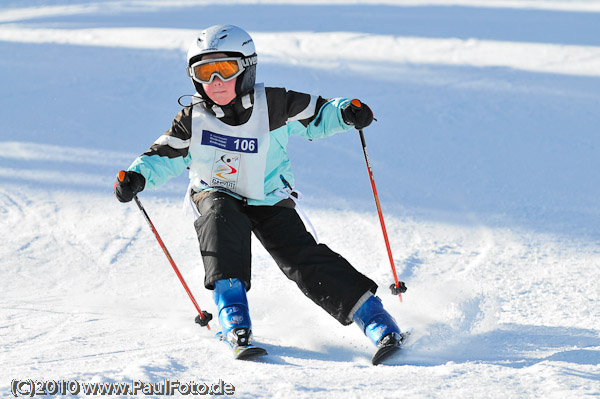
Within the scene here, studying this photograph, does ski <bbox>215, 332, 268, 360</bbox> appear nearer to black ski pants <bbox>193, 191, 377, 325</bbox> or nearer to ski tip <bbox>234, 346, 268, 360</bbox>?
ski tip <bbox>234, 346, 268, 360</bbox>

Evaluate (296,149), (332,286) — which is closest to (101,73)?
(296,149)

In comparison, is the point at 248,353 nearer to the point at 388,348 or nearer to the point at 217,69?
the point at 388,348

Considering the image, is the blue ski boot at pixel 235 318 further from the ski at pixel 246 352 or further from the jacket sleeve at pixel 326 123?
the jacket sleeve at pixel 326 123

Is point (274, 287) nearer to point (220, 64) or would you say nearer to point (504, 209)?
point (220, 64)

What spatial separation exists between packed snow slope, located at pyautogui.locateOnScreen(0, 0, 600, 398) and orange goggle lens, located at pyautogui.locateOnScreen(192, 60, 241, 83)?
1.29 m

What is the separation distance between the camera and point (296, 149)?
22.1ft

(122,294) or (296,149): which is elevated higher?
(296,149)

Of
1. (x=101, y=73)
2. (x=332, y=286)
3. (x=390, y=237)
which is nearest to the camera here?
(x=332, y=286)

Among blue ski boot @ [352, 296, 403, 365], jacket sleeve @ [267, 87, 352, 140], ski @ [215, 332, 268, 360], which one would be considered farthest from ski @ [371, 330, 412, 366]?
jacket sleeve @ [267, 87, 352, 140]

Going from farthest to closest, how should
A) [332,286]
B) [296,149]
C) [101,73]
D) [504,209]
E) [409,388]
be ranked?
[101,73]
[296,149]
[504,209]
[332,286]
[409,388]

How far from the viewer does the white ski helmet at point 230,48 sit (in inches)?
138

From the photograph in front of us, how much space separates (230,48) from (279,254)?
1.07 metres

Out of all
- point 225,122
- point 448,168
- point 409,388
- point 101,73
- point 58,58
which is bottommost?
point 409,388

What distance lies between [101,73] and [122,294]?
16.3 feet
